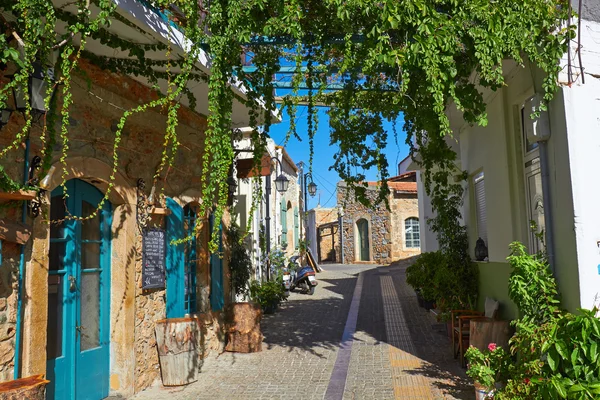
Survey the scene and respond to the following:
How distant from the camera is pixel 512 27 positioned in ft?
14.5

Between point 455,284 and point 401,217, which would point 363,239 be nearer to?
point 401,217

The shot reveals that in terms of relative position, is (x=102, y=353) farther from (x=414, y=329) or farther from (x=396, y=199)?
(x=396, y=199)

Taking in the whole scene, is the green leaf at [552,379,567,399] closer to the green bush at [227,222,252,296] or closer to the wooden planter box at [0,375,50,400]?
the wooden planter box at [0,375,50,400]

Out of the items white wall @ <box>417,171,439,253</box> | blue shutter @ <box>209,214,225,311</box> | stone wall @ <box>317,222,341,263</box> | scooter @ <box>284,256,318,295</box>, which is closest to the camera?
blue shutter @ <box>209,214,225,311</box>

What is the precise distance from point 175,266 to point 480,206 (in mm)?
4593

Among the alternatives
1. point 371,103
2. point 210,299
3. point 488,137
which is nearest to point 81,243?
point 210,299

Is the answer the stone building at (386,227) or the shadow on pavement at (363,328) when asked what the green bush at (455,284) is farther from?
the stone building at (386,227)

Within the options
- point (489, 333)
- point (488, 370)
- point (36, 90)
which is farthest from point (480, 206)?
point (36, 90)

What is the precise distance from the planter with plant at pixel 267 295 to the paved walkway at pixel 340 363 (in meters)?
0.23

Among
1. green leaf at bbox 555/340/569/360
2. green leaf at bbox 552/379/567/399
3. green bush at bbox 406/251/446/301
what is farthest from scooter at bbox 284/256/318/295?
green leaf at bbox 552/379/567/399

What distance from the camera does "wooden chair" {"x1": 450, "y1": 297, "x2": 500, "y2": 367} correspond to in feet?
20.5

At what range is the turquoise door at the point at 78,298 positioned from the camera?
15.1ft

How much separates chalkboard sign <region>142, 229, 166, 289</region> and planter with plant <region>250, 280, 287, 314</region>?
14.1 feet

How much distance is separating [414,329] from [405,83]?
18.3 feet
